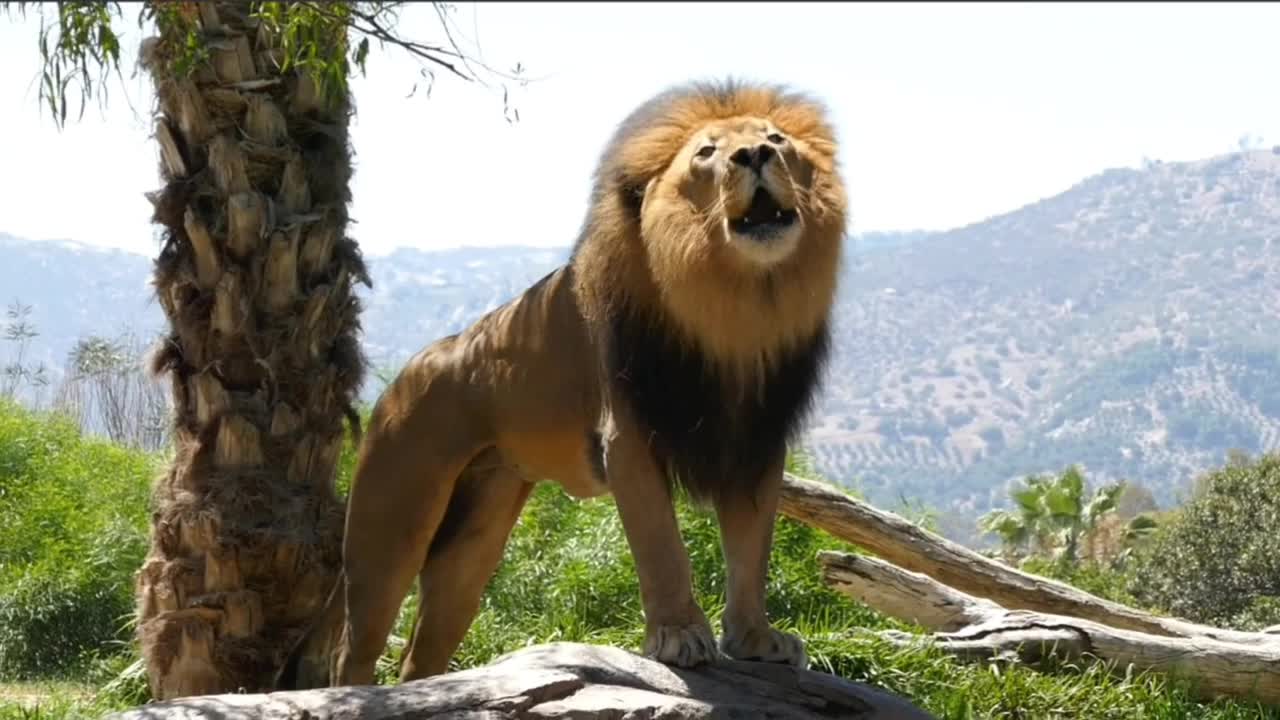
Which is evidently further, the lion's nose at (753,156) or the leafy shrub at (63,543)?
the leafy shrub at (63,543)

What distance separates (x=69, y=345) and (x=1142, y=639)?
9242mm

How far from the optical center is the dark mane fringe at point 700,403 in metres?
4.64

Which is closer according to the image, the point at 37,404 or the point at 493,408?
the point at 493,408

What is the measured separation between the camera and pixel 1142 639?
661 centimetres

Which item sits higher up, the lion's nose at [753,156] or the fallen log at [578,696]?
the lion's nose at [753,156]

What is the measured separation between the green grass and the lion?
1.16 meters

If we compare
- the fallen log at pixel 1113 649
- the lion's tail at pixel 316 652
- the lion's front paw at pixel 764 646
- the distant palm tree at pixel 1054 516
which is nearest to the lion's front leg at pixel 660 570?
the lion's front paw at pixel 764 646

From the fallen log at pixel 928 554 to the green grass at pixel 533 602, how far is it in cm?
40

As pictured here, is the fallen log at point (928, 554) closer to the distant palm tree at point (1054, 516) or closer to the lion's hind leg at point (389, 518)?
the lion's hind leg at point (389, 518)

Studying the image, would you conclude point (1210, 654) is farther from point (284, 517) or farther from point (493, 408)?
point (284, 517)

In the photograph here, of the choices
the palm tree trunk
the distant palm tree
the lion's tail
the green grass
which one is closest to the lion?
the lion's tail

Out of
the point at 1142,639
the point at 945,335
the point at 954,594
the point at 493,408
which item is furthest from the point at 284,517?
the point at 945,335

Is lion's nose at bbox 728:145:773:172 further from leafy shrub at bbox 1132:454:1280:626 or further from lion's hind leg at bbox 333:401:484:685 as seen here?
leafy shrub at bbox 1132:454:1280:626

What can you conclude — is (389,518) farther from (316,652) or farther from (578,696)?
(578,696)
